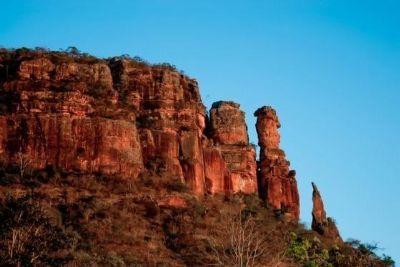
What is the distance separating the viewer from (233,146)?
3093 inches

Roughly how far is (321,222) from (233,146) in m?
10.7

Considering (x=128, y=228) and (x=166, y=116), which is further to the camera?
(x=166, y=116)

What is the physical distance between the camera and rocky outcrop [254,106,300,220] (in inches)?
3059

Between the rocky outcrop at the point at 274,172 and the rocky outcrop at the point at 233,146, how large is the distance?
56.1 inches

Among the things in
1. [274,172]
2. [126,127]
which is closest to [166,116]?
[126,127]

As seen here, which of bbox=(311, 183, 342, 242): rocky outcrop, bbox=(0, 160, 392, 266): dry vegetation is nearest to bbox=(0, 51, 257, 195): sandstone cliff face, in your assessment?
bbox=(0, 160, 392, 266): dry vegetation

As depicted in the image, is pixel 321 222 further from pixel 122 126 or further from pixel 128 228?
pixel 128 228

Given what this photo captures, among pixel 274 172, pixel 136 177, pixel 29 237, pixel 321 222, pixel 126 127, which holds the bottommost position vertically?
pixel 29 237

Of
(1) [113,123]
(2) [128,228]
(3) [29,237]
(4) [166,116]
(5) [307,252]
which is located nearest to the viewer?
(3) [29,237]

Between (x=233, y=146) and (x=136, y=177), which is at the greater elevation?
(x=233, y=146)

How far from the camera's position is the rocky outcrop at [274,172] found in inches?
3059

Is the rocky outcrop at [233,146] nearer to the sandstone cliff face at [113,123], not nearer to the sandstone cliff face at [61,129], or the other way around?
the sandstone cliff face at [113,123]

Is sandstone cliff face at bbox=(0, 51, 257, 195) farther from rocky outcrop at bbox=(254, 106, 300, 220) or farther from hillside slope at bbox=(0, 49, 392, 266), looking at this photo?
rocky outcrop at bbox=(254, 106, 300, 220)

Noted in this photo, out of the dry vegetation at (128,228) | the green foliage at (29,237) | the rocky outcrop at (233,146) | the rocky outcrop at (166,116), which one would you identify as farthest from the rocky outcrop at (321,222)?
the green foliage at (29,237)
